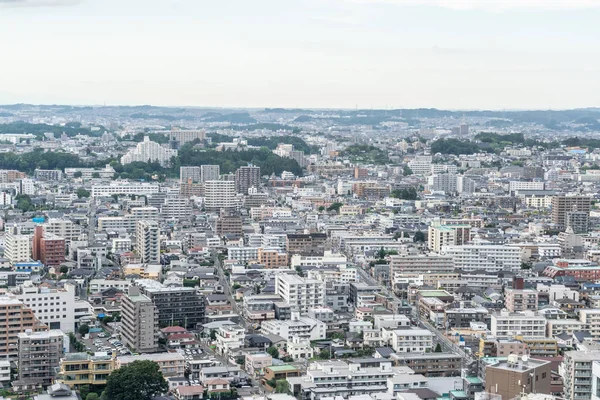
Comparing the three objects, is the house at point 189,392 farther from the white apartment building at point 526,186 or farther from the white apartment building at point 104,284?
the white apartment building at point 526,186

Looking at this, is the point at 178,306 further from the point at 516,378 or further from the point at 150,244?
the point at 516,378

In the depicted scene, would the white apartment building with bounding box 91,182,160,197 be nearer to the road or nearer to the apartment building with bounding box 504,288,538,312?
the road

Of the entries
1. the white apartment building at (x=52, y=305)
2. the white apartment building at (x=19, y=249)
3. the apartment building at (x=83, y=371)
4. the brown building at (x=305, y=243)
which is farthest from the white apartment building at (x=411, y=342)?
the white apartment building at (x=19, y=249)

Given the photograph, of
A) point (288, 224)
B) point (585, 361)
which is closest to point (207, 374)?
point (585, 361)

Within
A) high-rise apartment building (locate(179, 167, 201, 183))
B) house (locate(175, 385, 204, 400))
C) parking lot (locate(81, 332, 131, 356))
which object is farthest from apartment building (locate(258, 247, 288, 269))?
high-rise apartment building (locate(179, 167, 201, 183))

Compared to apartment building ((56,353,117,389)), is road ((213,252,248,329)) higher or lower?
lower

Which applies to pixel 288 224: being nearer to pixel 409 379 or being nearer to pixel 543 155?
pixel 409 379
